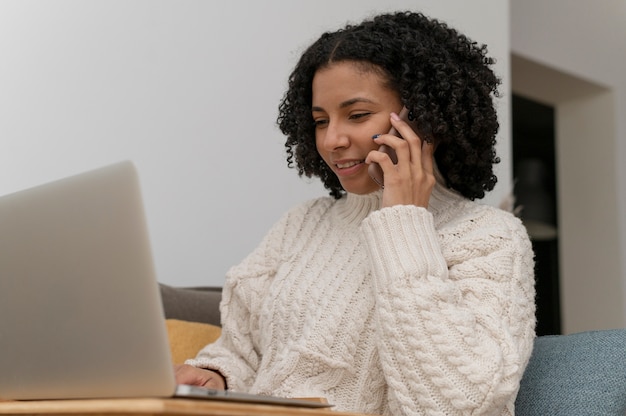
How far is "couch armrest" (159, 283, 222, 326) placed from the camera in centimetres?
200

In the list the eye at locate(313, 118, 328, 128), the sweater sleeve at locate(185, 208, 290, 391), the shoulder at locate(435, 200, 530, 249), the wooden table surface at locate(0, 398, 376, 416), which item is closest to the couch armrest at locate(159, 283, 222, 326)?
the sweater sleeve at locate(185, 208, 290, 391)

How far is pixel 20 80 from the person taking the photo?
2246 millimetres

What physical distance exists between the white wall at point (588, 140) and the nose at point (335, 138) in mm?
2951

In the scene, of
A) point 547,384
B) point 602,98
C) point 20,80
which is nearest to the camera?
point 547,384

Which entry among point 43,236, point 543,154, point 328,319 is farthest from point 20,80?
point 543,154

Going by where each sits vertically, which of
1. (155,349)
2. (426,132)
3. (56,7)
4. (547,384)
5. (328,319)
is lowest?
(547,384)

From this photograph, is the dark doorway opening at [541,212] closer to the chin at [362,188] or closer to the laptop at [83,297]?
the chin at [362,188]

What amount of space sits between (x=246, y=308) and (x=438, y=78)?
1.89ft

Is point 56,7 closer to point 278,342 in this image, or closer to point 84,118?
point 84,118

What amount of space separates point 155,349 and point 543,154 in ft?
21.6

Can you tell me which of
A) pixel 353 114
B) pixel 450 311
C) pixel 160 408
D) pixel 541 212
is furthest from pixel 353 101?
pixel 541 212

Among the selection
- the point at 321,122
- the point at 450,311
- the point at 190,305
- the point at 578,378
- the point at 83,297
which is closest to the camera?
the point at 83,297

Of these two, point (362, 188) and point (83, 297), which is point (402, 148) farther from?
point (83, 297)

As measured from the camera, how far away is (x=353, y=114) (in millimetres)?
1525
